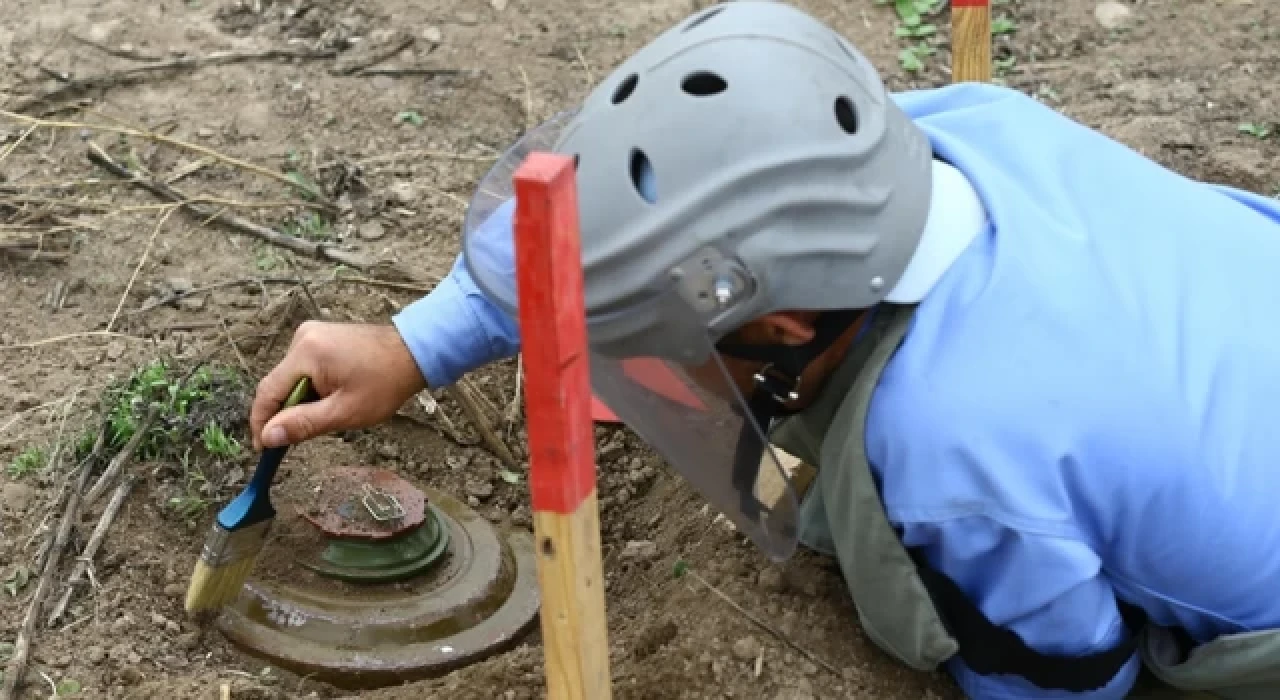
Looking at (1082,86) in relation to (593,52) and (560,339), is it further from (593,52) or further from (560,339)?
(560,339)

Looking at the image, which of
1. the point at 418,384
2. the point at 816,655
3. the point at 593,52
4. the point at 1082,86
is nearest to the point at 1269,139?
the point at 1082,86

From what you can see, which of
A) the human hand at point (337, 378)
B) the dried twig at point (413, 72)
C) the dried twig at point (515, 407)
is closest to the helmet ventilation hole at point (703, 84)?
the human hand at point (337, 378)

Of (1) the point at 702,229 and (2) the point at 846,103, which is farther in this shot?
(2) the point at 846,103

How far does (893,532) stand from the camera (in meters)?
1.87

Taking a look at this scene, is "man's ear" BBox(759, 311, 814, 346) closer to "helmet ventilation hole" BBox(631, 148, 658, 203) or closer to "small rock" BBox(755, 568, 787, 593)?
"helmet ventilation hole" BBox(631, 148, 658, 203)

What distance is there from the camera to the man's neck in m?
1.77

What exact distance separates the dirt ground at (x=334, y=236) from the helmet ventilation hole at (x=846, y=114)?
84cm

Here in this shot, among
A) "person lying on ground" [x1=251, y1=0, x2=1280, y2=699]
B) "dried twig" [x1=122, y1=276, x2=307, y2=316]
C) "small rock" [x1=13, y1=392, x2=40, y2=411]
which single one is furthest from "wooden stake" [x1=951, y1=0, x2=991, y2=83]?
Answer: "small rock" [x1=13, y1=392, x2=40, y2=411]

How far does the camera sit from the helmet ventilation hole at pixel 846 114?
171 centimetres

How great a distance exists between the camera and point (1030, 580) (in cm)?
181

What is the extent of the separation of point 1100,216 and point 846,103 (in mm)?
431

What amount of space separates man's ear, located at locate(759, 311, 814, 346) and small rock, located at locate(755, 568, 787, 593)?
622 mm

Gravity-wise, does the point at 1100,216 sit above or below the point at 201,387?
above

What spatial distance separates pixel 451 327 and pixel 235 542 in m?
0.57
